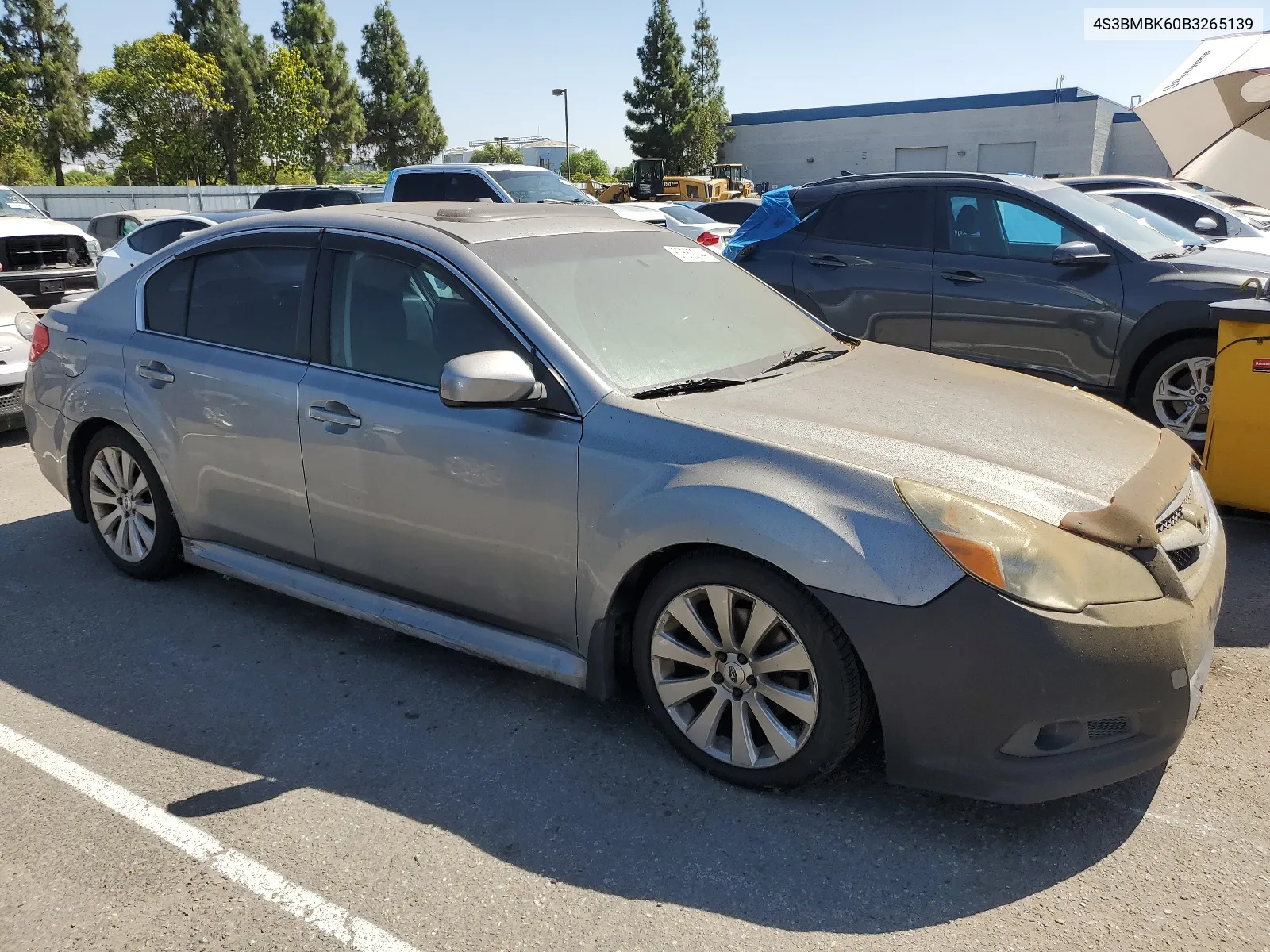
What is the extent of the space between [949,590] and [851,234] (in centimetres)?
529

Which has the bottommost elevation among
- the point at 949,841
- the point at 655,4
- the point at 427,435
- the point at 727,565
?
the point at 949,841

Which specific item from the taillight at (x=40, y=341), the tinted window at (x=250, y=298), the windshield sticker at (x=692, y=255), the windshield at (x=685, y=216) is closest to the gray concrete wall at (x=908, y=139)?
the windshield at (x=685, y=216)

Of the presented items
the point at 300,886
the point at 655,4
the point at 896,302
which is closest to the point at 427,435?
the point at 300,886

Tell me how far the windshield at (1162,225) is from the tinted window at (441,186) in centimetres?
820

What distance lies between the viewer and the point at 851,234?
24.2ft

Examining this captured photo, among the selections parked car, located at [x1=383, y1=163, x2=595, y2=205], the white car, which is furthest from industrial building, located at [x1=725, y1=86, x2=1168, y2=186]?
parked car, located at [x1=383, y1=163, x2=595, y2=205]

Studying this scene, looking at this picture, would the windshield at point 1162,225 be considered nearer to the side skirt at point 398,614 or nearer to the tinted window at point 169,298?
the side skirt at point 398,614

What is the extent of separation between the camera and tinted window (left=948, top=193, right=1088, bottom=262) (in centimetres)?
661

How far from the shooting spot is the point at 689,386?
336cm

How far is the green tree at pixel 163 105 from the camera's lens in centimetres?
4447

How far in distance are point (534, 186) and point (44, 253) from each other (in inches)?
260

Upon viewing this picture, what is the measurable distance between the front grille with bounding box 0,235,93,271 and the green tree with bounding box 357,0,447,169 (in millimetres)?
48281

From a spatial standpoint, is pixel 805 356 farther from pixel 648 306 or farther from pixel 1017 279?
pixel 1017 279

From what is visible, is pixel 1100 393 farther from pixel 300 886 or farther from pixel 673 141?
pixel 673 141
